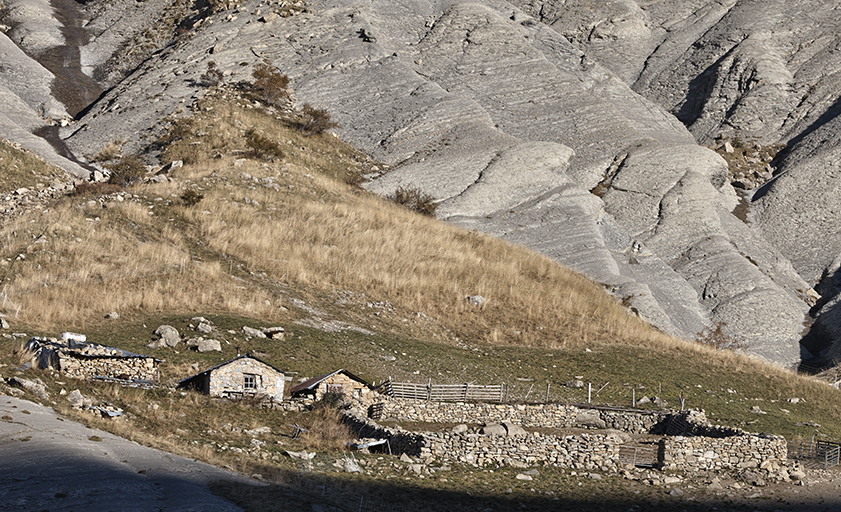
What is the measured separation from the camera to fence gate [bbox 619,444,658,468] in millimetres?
27969

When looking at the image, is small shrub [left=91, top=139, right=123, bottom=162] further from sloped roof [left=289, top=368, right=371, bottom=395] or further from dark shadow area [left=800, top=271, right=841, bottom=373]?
dark shadow area [left=800, top=271, right=841, bottom=373]

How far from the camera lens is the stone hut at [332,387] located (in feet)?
105

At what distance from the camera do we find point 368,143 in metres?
80.4

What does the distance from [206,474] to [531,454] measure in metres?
11.2

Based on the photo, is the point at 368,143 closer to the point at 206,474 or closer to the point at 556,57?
the point at 556,57

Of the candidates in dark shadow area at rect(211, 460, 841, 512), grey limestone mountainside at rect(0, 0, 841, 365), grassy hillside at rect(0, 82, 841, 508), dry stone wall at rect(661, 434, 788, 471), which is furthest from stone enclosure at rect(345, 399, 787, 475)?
grey limestone mountainside at rect(0, 0, 841, 365)

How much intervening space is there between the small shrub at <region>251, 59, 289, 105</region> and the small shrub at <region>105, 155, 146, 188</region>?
17.9 m

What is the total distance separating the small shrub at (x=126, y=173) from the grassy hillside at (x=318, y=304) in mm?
3699

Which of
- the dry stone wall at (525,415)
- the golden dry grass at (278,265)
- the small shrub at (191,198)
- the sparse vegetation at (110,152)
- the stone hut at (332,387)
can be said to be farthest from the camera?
the sparse vegetation at (110,152)

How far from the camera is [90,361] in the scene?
96.9 ft

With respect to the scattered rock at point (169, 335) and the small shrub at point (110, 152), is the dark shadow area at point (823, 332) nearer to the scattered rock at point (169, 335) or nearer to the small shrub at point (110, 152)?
the scattered rock at point (169, 335)

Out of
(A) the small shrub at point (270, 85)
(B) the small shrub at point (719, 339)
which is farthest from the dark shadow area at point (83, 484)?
(A) the small shrub at point (270, 85)

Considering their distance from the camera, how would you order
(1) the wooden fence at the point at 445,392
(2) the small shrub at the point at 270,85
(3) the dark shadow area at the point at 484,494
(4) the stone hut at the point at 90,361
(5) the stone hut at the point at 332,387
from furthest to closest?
(2) the small shrub at the point at 270,85 < (1) the wooden fence at the point at 445,392 < (5) the stone hut at the point at 332,387 < (4) the stone hut at the point at 90,361 < (3) the dark shadow area at the point at 484,494

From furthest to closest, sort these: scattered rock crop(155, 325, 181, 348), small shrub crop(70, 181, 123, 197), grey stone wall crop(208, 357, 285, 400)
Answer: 1. small shrub crop(70, 181, 123, 197)
2. scattered rock crop(155, 325, 181, 348)
3. grey stone wall crop(208, 357, 285, 400)
